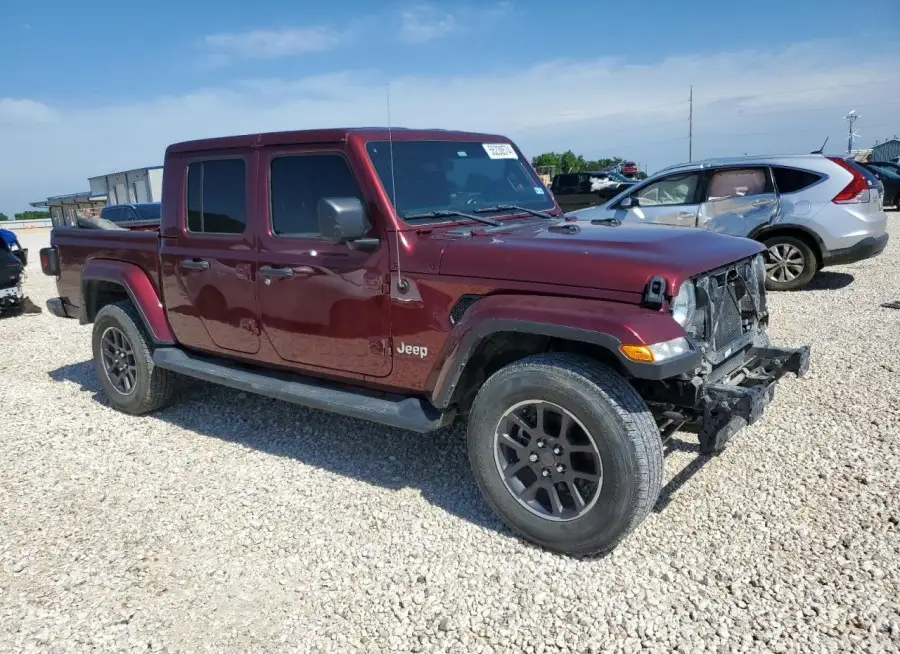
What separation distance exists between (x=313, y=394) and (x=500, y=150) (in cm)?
203

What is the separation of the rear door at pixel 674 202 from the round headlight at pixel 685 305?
582cm

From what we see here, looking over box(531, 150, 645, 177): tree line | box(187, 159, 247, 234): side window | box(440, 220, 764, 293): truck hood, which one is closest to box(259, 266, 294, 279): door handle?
box(187, 159, 247, 234): side window

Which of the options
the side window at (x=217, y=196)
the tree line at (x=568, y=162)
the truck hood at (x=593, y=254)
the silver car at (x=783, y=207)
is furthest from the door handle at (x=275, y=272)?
the tree line at (x=568, y=162)

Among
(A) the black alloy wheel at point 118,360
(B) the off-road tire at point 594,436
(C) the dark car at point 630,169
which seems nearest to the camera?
(B) the off-road tire at point 594,436

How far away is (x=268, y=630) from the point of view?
288 centimetres

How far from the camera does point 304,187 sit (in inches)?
162

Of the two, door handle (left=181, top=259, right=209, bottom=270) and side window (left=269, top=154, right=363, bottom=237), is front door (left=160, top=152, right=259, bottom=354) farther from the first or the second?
side window (left=269, top=154, right=363, bottom=237)

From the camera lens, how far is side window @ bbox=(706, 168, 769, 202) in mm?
8624

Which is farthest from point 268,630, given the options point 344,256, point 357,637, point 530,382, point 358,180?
point 358,180

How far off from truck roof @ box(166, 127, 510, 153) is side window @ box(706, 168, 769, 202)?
493 centimetres

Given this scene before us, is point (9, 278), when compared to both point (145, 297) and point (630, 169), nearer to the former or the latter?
point (145, 297)

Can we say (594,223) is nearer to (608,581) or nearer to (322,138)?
(322,138)

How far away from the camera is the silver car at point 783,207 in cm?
820

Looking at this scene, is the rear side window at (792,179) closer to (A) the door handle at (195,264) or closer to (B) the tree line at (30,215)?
(A) the door handle at (195,264)
